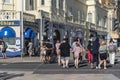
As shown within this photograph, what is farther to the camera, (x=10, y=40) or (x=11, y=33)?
(x=10, y=40)

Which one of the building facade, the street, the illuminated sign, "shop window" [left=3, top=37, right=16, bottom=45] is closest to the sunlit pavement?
the street

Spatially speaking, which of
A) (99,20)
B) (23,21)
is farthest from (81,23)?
(23,21)

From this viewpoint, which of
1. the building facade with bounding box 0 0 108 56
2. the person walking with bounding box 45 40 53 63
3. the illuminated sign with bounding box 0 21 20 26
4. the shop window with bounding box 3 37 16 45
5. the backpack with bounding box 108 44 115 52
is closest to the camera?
the backpack with bounding box 108 44 115 52

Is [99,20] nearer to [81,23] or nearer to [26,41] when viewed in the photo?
[81,23]

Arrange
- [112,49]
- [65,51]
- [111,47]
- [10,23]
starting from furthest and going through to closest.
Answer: [10,23] → [112,49] → [111,47] → [65,51]

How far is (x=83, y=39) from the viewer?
69438mm

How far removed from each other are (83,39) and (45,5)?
19.0 m

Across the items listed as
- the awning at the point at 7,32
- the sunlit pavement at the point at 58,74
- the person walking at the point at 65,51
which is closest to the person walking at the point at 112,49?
the sunlit pavement at the point at 58,74

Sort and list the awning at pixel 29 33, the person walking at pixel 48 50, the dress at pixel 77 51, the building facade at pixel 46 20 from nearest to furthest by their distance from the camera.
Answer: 1. the dress at pixel 77 51
2. the person walking at pixel 48 50
3. the building facade at pixel 46 20
4. the awning at pixel 29 33

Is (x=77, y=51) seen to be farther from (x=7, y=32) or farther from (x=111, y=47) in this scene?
(x=7, y=32)

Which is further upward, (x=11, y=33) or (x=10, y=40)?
(x=11, y=33)

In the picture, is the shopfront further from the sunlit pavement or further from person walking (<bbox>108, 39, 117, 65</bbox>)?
the sunlit pavement

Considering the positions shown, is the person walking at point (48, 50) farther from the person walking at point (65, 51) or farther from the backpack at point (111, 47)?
the person walking at point (65, 51)

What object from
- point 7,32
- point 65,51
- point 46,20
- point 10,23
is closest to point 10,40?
point 7,32
